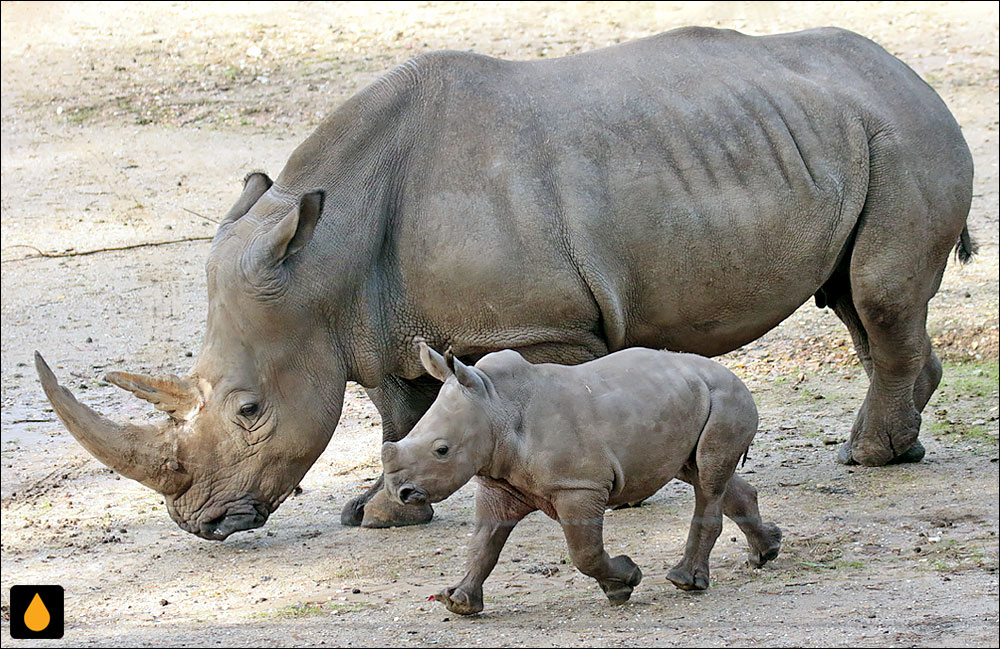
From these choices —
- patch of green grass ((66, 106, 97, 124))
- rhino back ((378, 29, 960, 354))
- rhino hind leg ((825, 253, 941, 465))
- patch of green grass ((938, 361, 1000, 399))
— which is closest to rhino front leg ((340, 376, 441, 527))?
rhino back ((378, 29, 960, 354))

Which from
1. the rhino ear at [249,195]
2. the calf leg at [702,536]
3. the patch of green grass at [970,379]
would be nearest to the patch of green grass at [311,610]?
the calf leg at [702,536]

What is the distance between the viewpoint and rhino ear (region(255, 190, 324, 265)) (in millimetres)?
5430

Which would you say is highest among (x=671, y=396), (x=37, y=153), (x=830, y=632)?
(x=671, y=396)

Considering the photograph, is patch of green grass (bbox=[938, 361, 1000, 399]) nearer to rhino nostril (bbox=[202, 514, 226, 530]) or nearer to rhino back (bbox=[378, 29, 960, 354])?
rhino back (bbox=[378, 29, 960, 354])

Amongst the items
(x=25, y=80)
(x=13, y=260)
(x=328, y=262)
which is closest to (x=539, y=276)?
(x=328, y=262)

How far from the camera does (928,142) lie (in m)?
6.39

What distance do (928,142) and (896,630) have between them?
2.66 meters

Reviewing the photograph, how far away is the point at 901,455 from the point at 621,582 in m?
2.50

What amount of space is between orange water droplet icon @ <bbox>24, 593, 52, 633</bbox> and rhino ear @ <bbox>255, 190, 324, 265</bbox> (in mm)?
1424

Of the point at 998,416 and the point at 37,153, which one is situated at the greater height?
the point at 998,416

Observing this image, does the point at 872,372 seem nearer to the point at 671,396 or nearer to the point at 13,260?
the point at 671,396

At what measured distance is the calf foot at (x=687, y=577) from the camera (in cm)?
492

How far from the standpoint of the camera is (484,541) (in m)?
4.84

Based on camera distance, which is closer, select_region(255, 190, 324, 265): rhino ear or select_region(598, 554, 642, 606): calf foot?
select_region(598, 554, 642, 606): calf foot
